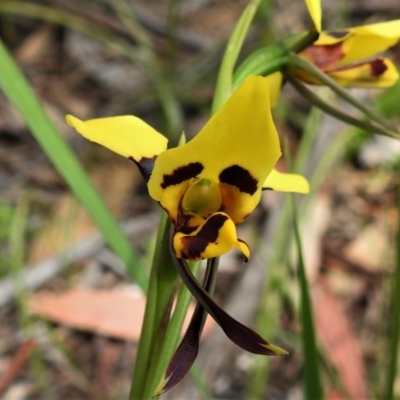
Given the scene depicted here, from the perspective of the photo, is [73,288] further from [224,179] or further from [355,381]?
[224,179]

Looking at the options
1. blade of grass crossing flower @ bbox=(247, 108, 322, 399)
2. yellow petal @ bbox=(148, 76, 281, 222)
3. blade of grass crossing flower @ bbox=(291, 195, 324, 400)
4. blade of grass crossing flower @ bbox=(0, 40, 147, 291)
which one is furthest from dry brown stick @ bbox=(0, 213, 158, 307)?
yellow petal @ bbox=(148, 76, 281, 222)

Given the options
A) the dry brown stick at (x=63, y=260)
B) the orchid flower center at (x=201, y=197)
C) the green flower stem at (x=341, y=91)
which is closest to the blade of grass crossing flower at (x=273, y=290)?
the dry brown stick at (x=63, y=260)

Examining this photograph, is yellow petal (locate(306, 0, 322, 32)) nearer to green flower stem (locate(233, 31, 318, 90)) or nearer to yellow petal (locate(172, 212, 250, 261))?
green flower stem (locate(233, 31, 318, 90))

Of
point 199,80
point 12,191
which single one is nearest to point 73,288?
point 12,191

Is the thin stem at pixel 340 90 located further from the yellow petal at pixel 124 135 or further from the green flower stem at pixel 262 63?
the yellow petal at pixel 124 135

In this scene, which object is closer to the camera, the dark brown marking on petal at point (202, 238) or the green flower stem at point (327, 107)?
the dark brown marking on petal at point (202, 238)

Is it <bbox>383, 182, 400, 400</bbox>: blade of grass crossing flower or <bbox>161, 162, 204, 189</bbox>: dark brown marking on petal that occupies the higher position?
<bbox>161, 162, 204, 189</bbox>: dark brown marking on petal
